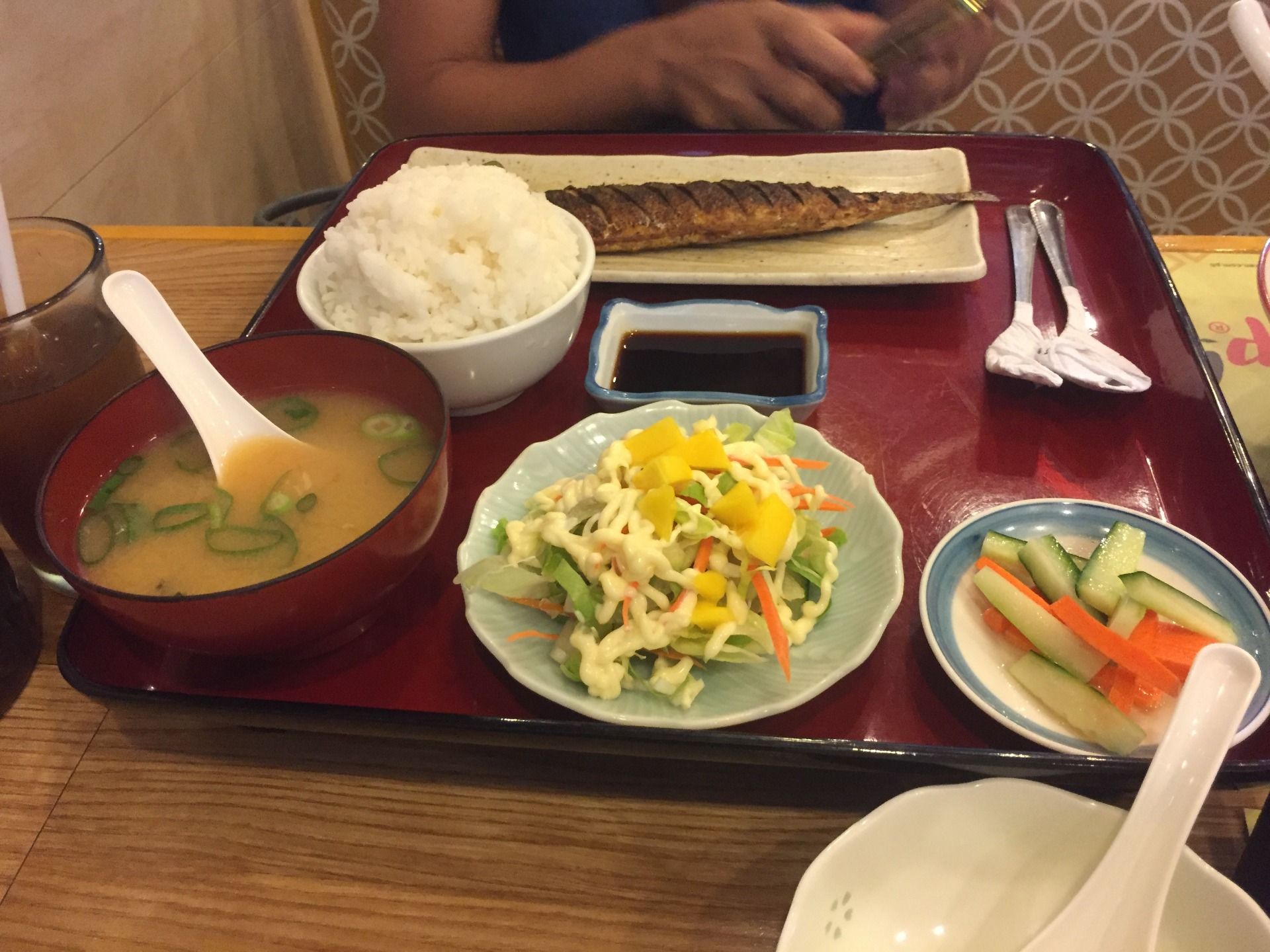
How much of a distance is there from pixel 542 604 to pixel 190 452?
503 millimetres

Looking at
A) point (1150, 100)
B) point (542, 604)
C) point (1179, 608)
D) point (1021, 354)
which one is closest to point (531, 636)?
point (542, 604)

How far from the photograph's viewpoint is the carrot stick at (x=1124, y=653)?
859 millimetres

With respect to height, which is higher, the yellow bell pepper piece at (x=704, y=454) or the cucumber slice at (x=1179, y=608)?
the yellow bell pepper piece at (x=704, y=454)

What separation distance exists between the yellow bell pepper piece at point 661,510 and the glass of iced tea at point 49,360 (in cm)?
72

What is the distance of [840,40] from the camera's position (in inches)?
77.3

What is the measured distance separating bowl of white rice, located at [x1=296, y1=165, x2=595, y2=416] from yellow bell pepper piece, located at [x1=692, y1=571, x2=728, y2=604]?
488 millimetres

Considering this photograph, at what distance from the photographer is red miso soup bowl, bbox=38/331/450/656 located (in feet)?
2.70

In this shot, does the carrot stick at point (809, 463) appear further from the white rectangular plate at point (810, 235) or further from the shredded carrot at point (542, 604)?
the white rectangular plate at point (810, 235)

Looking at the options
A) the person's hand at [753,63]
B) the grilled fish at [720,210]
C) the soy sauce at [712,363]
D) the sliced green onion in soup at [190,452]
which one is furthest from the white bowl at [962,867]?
the person's hand at [753,63]

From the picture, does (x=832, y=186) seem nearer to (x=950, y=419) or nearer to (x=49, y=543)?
(x=950, y=419)

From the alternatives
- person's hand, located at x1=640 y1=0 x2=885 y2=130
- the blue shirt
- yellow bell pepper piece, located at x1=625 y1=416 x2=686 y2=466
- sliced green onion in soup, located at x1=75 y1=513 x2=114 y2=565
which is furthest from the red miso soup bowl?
the blue shirt

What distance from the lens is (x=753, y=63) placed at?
2016mm

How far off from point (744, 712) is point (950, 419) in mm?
686

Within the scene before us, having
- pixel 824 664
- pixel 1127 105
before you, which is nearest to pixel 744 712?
pixel 824 664
